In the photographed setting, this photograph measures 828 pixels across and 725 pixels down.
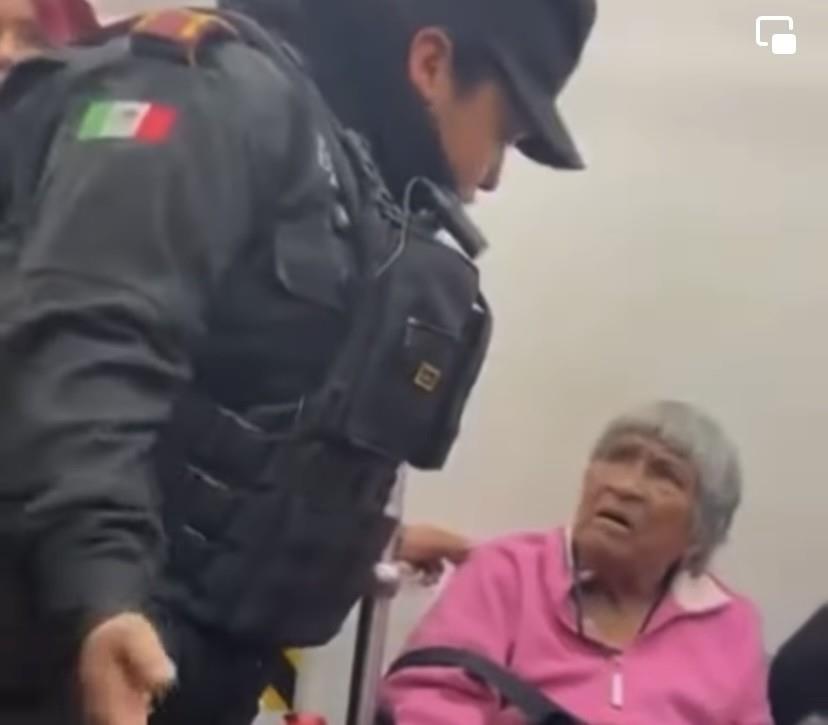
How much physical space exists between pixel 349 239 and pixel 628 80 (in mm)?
728

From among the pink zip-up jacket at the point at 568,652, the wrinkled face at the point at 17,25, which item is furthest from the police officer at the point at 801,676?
the wrinkled face at the point at 17,25

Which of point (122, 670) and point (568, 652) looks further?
point (568, 652)

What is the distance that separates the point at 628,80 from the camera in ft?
5.37

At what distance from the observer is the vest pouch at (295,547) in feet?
3.13

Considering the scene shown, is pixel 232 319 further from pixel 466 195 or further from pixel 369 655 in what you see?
pixel 369 655

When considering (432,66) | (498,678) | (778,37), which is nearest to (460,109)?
(432,66)

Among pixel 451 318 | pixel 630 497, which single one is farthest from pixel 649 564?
pixel 451 318

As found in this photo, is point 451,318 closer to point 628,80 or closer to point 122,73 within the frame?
point 122,73

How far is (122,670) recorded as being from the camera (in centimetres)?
76

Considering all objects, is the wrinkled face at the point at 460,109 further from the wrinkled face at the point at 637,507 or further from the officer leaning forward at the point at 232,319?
the wrinkled face at the point at 637,507

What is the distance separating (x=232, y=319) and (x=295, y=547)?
0.14 m

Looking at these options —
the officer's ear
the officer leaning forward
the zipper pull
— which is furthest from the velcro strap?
the zipper pull

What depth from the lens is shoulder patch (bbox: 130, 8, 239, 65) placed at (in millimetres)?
904

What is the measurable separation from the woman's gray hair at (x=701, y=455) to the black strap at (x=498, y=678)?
8.9 inches
